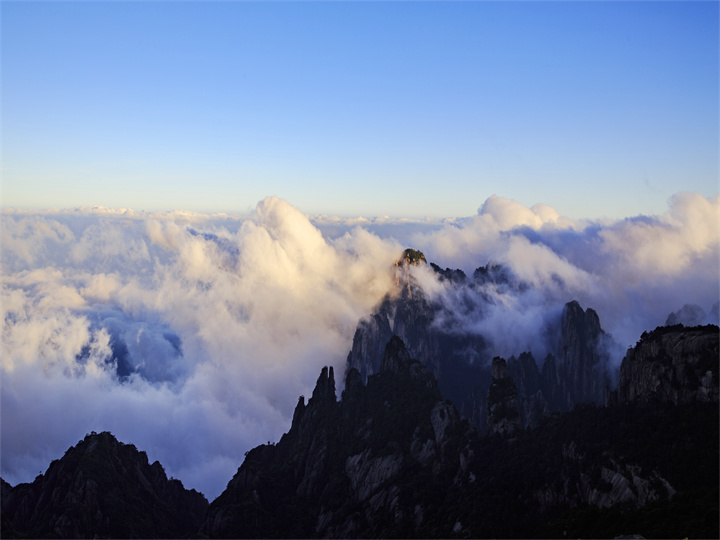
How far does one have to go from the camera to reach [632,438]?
118312mm

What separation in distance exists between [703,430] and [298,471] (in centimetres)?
11365

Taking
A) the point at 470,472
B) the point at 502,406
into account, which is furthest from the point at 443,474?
the point at 502,406

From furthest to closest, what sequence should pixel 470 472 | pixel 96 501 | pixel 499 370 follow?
pixel 499 370
pixel 96 501
pixel 470 472

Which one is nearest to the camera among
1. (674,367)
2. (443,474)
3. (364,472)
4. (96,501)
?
(674,367)

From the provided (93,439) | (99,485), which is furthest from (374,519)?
(93,439)

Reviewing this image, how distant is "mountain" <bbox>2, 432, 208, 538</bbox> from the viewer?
143 m

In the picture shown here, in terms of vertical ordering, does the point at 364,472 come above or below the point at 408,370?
below

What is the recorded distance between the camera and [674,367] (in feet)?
402

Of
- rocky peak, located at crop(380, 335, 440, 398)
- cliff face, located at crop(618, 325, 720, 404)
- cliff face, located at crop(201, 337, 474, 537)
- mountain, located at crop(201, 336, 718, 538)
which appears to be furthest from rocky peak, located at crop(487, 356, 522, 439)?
cliff face, located at crop(618, 325, 720, 404)

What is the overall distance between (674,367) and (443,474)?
61.3 metres

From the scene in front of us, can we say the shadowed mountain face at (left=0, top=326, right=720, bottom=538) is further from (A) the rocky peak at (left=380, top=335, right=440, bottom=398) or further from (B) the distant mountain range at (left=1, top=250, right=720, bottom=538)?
(A) the rocky peak at (left=380, top=335, right=440, bottom=398)

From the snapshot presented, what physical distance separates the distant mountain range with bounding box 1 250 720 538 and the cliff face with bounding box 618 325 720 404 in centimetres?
28

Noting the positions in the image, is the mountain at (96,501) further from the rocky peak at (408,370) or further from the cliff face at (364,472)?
the rocky peak at (408,370)

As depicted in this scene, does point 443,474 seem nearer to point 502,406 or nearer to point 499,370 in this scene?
point 502,406
